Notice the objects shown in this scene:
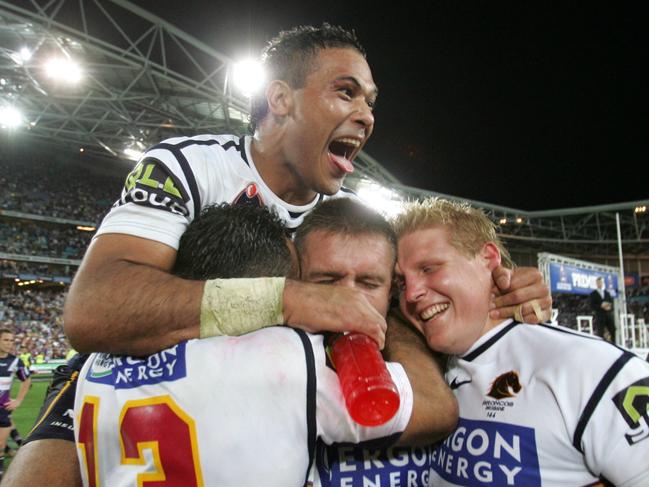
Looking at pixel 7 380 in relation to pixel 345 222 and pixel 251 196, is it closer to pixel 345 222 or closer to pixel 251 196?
pixel 251 196

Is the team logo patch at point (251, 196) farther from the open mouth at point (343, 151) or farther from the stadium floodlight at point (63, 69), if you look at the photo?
the stadium floodlight at point (63, 69)

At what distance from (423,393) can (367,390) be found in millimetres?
557

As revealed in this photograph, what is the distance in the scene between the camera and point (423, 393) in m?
1.75

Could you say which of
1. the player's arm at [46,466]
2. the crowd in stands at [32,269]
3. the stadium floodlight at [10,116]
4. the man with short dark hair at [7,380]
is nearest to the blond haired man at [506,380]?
the player's arm at [46,466]

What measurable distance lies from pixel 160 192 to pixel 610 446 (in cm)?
192

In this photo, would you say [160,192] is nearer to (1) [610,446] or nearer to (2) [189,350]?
(2) [189,350]

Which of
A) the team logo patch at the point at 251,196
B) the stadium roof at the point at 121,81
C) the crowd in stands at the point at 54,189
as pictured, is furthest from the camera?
the crowd in stands at the point at 54,189

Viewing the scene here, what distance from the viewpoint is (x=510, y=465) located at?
72.8 inches

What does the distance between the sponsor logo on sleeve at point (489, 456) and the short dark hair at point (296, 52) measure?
2137 mm

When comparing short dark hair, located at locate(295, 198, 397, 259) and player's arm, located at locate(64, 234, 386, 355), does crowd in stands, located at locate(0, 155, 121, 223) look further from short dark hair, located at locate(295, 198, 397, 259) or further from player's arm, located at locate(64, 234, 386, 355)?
player's arm, located at locate(64, 234, 386, 355)

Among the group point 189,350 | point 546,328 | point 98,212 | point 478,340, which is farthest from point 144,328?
point 98,212

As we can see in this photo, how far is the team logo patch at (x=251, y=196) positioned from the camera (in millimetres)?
2766

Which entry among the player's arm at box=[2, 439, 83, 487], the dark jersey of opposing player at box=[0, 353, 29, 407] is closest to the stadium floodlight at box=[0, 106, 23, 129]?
the dark jersey of opposing player at box=[0, 353, 29, 407]

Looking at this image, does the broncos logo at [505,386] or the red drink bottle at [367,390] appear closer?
the red drink bottle at [367,390]
